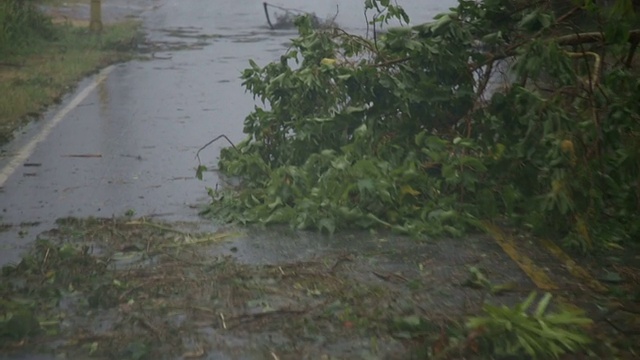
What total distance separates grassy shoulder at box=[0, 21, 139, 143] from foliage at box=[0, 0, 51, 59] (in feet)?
0.66

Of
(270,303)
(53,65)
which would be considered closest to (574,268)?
(270,303)

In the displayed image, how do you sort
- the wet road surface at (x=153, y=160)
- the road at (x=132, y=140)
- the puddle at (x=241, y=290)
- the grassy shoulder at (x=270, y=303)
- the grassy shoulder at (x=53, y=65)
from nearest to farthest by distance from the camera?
the grassy shoulder at (x=270, y=303)
the puddle at (x=241, y=290)
the wet road surface at (x=153, y=160)
the road at (x=132, y=140)
the grassy shoulder at (x=53, y=65)

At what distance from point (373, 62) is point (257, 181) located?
1.54m

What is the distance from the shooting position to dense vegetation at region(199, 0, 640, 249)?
27.4 ft

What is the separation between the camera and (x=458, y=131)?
32.6 feet

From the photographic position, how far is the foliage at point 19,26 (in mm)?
21203

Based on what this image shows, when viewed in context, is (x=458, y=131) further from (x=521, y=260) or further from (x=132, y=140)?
(x=132, y=140)

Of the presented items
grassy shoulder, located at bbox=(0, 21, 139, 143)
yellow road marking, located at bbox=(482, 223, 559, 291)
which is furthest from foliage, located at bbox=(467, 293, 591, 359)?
grassy shoulder, located at bbox=(0, 21, 139, 143)

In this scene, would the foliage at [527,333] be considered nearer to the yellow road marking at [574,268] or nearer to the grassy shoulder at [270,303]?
the grassy shoulder at [270,303]

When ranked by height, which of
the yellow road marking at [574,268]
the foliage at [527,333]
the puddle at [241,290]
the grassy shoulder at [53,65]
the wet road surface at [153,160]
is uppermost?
the foliage at [527,333]

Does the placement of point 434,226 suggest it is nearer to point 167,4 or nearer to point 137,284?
point 137,284

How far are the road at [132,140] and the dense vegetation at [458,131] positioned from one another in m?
0.82

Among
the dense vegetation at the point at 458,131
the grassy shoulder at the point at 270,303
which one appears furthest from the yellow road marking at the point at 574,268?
the grassy shoulder at the point at 270,303

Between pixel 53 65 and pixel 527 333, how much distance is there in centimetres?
1486
